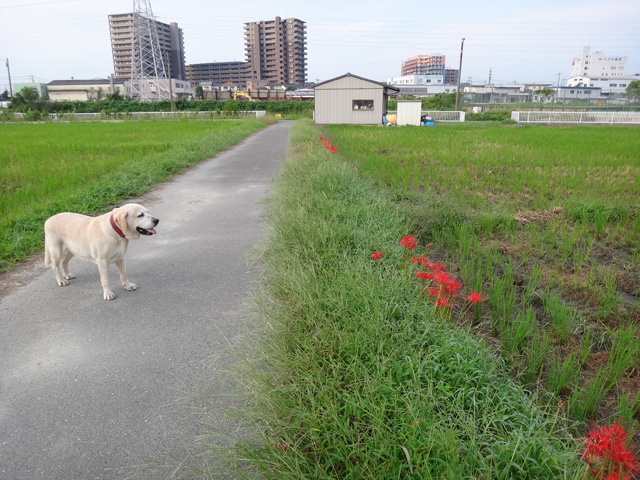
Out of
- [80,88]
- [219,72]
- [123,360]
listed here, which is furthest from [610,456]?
[219,72]

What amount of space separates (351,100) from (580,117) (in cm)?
1878

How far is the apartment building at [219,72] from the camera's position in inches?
4589

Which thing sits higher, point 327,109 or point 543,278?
point 327,109

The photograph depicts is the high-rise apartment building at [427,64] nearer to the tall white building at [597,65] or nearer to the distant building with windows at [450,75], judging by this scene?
the distant building with windows at [450,75]

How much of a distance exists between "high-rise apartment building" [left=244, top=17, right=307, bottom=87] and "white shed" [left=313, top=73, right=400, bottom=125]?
90768 mm

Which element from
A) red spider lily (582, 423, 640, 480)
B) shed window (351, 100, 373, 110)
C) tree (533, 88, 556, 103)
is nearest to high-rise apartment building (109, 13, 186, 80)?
tree (533, 88, 556, 103)

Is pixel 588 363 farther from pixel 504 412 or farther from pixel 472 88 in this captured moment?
pixel 472 88

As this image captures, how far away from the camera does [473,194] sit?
6727mm

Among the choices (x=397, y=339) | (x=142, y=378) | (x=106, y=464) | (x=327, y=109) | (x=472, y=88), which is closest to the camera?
(x=106, y=464)

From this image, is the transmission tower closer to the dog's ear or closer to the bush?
the bush

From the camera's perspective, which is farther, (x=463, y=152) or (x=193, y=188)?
(x=463, y=152)

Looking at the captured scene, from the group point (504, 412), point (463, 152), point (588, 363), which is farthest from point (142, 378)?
point (463, 152)

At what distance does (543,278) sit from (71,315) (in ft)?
13.5

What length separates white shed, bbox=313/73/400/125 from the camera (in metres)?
28.4
